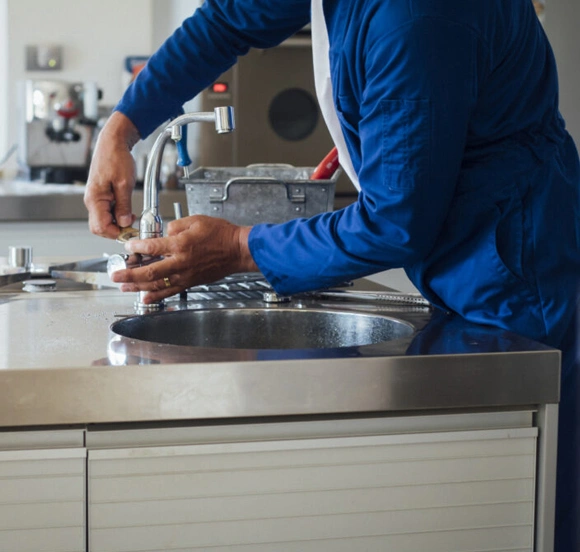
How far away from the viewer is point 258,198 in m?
1.48

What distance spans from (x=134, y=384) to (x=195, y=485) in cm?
12

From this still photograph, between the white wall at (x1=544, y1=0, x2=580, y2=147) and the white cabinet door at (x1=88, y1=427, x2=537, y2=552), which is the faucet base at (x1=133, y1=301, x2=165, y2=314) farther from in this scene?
the white wall at (x1=544, y1=0, x2=580, y2=147)

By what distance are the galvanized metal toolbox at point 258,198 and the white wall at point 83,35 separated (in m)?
3.10

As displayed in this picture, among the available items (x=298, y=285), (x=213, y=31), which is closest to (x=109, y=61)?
(x=213, y=31)

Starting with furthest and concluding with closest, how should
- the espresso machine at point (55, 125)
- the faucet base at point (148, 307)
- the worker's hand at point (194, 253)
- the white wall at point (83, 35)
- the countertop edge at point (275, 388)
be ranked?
the white wall at point (83, 35)
the espresso machine at point (55, 125)
the faucet base at point (148, 307)
the worker's hand at point (194, 253)
the countertop edge at point (275, 388)

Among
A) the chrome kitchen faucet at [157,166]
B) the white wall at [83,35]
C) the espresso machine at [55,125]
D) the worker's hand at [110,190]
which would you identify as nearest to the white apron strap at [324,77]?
the chrome kitchen faucet at [157,166]

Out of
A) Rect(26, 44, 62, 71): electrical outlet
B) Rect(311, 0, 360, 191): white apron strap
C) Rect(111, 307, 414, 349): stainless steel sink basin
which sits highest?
Rect(26, 44, 62, 71): electrical outlet

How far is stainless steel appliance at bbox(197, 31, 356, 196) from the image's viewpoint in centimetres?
341

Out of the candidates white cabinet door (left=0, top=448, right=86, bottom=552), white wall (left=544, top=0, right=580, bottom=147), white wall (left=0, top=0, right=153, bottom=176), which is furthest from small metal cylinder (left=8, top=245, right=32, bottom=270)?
white wall (left=0, top=0, right=153, bottom=176)

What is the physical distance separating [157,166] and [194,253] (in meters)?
0.26

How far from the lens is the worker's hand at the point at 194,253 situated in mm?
1104

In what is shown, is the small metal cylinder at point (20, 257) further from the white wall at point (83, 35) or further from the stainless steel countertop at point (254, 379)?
the white wall at point (83, 35)

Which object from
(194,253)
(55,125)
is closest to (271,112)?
(55,125)

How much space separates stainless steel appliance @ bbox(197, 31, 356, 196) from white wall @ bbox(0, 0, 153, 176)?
1.19m
